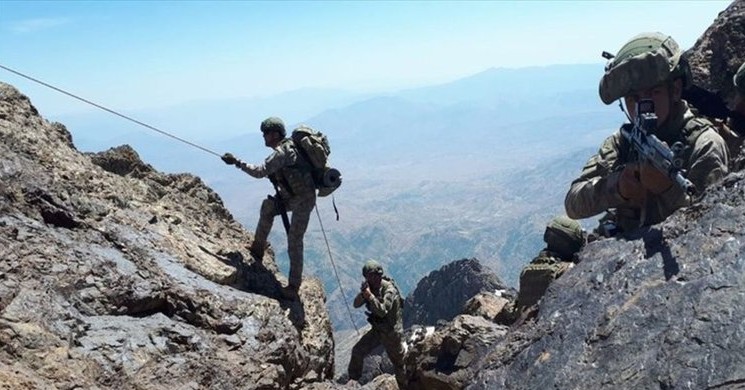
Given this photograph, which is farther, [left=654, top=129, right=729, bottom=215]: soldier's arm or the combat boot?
the combat boot

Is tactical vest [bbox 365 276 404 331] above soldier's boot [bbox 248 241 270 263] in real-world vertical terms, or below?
below

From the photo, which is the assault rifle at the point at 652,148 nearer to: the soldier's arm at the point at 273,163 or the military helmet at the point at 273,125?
the soldier's arm at the point at 273,163

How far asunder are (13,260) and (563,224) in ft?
31.6

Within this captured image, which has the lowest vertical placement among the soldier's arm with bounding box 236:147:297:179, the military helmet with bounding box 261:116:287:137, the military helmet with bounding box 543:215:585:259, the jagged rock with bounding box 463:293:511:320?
the jagged rock with bounding box 463:293:511:320

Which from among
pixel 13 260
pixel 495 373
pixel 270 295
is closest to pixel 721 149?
pixel 495 373

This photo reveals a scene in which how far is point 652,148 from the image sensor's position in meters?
5.68

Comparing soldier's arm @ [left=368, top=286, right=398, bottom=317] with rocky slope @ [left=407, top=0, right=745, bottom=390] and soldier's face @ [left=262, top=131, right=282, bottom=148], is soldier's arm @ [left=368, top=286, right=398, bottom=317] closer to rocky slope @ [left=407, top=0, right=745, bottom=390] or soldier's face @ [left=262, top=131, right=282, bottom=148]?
soldier's face @ [left=262, top=131, right=282, bottom=148]

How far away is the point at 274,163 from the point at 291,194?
855 mm

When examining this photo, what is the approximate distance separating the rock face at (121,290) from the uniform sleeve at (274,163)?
1.61 meters

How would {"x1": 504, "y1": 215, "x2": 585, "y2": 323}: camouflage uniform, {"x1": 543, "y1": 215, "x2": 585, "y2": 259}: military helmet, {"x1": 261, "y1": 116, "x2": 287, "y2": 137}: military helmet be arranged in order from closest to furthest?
{"x1": 261, "y1": 116, "x2": 287, "y2": 137}: military helmet → {"x1": 504, "y1": 215, "x2": 585, "y2": 323}: camouflage uniform → {"x1": 543, "y1": 215, "x2": 585, "y2": 259}: military helmet

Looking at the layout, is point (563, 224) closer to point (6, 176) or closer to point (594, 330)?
point (594, 330)

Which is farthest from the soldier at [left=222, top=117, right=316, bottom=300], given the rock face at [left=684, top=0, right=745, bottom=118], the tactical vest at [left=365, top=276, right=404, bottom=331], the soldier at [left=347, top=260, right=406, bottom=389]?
the rock face at [left=684, top=0, right=745, bottom=118]

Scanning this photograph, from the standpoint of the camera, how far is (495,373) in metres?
5.73

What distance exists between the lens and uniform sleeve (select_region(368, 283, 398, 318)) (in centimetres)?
1284
